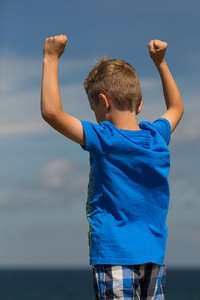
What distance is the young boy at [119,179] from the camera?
9.16 feet

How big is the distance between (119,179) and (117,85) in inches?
21.6

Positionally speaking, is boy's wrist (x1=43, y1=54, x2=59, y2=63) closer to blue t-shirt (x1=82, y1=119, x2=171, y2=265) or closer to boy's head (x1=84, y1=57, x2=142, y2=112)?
boy's head (x1=84, y1=57, x2=142, y2=112)

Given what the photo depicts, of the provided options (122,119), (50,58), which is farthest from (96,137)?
(50,58)

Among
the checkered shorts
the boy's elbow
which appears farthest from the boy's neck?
the checkered shorts

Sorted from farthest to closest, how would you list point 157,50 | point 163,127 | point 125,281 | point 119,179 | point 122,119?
point 157,50
point 163,127
point 122,119
point 119,179
point 125,281

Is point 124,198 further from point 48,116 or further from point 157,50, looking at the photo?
point 157,50

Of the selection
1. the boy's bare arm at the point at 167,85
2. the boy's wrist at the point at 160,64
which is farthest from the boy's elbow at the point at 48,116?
the boy's wrist at the point at 160,64

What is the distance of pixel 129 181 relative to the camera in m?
2.91

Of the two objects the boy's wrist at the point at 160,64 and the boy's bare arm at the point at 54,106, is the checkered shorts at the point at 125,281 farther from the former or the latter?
the boy's wrist at the point at 160,64

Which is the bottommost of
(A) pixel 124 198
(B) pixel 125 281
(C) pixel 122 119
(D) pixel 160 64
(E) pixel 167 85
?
(B) pixel 125 281

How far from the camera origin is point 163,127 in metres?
3.32

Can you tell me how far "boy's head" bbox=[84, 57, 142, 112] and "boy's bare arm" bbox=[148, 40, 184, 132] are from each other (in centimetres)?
47

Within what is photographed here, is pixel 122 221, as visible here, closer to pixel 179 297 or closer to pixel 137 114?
pixel 137 114

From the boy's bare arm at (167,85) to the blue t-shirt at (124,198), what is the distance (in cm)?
60
